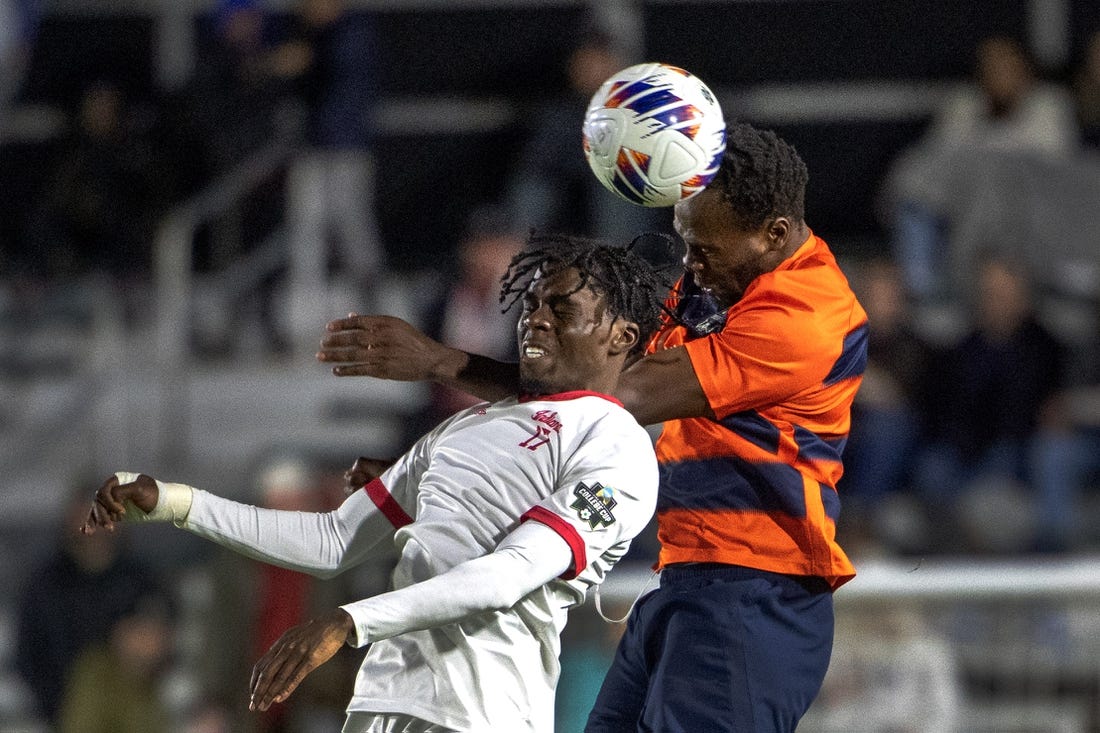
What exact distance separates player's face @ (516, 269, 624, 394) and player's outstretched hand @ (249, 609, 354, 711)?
825 mm

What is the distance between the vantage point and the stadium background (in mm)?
9219

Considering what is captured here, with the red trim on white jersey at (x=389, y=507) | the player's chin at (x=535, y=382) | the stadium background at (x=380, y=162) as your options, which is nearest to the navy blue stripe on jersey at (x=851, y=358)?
the player's chin at (x=535, y=382)

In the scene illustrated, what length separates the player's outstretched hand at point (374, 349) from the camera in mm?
3918

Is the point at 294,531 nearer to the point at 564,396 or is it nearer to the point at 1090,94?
the point at 564,396

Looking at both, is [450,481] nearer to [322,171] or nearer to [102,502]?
[102,502]

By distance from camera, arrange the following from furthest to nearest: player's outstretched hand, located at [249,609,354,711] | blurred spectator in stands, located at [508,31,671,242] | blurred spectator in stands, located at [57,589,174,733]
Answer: blurred spectator in stands, located at [508,31,671,242] < blurred spectator in stands, located at [57,589,174,733] < player's outstretched hand, located at [249,609,354,711]

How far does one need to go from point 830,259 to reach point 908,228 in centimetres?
506

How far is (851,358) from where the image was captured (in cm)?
417

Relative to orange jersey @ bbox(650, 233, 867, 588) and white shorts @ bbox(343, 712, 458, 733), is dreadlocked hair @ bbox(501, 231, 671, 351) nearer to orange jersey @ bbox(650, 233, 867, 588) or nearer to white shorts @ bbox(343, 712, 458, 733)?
orange jersey @ bbox(650, 233, 867, 588)

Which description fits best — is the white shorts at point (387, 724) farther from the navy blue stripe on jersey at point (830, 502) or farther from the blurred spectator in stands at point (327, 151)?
the blurred spectator in stands at point (327, 151)

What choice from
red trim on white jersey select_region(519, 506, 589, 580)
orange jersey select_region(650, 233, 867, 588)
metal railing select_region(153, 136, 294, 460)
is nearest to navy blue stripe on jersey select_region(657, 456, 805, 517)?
orange jersey select_region(650, 233, 867, 588)

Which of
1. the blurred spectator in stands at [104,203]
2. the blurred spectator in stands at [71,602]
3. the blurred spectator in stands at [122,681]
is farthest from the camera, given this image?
the blurred spectator in stands at [104,203]

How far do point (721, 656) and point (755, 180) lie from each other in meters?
1.08

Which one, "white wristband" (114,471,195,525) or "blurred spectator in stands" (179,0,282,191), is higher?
"blurred spectator in stands" (179,0,282,191)
